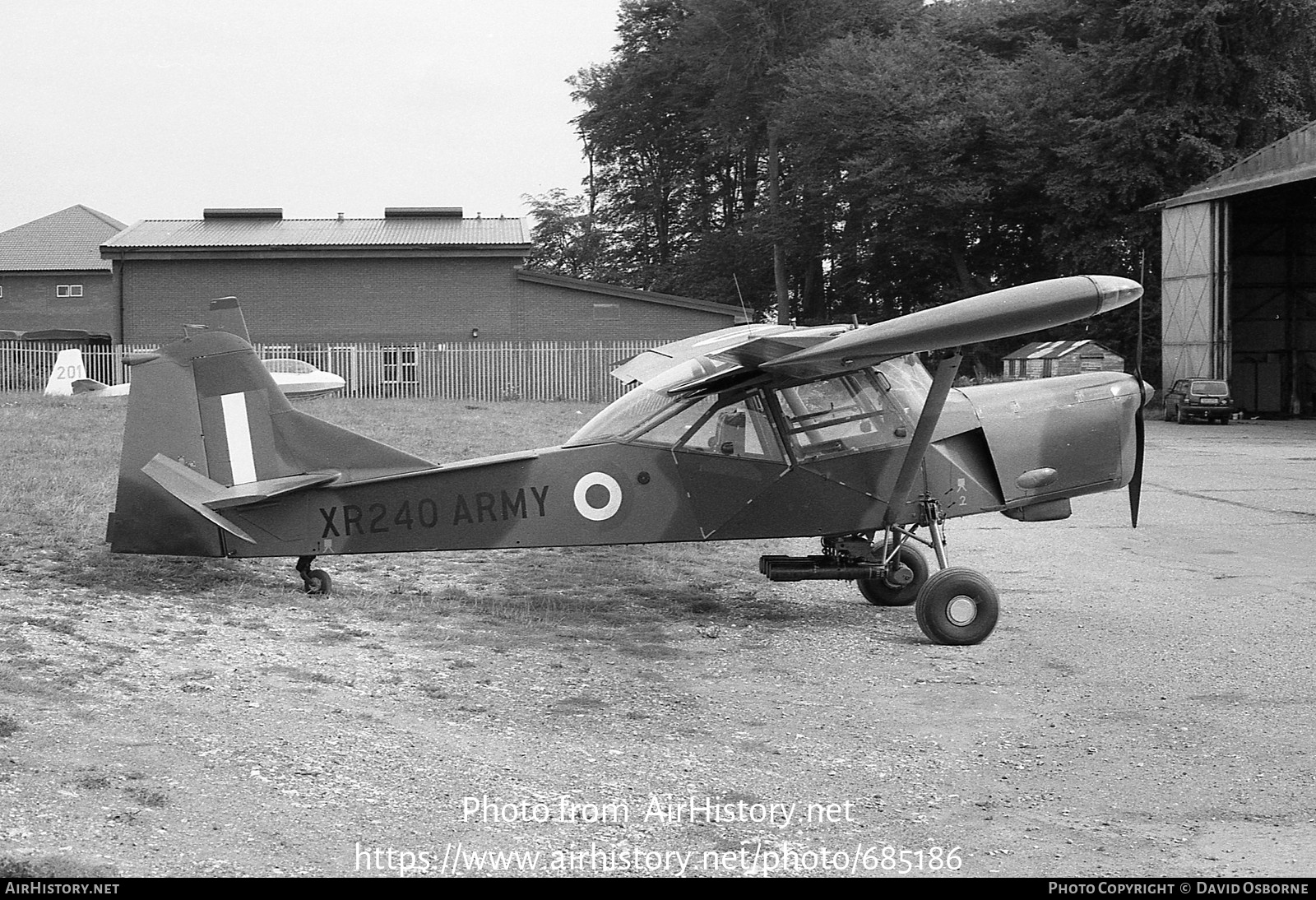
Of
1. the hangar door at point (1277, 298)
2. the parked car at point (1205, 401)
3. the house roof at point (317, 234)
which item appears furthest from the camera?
the hangar door at point (1277, 298)

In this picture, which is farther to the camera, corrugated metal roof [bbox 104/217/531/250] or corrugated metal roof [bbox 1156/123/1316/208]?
corrugated metal roof [bbox 104/217/531/250]

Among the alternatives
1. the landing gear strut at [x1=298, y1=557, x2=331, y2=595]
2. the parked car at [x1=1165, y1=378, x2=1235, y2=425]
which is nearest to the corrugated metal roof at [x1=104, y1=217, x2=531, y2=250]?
the parked car at [x1=1165, y1=378, x2=1235, y2=425]

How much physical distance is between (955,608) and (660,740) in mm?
3162

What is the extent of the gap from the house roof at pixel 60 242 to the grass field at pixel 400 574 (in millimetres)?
57381

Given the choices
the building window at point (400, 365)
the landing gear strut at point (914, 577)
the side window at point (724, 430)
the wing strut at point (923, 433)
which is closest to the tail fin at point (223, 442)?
the side window at point (724, 430)

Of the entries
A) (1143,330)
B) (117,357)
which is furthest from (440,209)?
(1143,330)

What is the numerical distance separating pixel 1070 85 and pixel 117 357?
4034 cm

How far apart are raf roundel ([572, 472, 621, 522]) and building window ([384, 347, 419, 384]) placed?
3477 cm

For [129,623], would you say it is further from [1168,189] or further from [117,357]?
[1168,189]

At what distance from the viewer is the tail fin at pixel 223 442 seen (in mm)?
8609

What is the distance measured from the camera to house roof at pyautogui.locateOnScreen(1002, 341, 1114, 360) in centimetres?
4628

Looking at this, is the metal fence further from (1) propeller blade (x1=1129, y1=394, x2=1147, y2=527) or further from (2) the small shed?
(1) propeller blade (x1=1129, y1=394, x2=1147, y2=527)

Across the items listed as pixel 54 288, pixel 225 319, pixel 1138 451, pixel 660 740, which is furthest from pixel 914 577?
pixel 54 288

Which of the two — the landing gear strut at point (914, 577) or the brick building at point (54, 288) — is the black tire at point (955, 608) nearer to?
the landing gear strut at point (914, 577)
